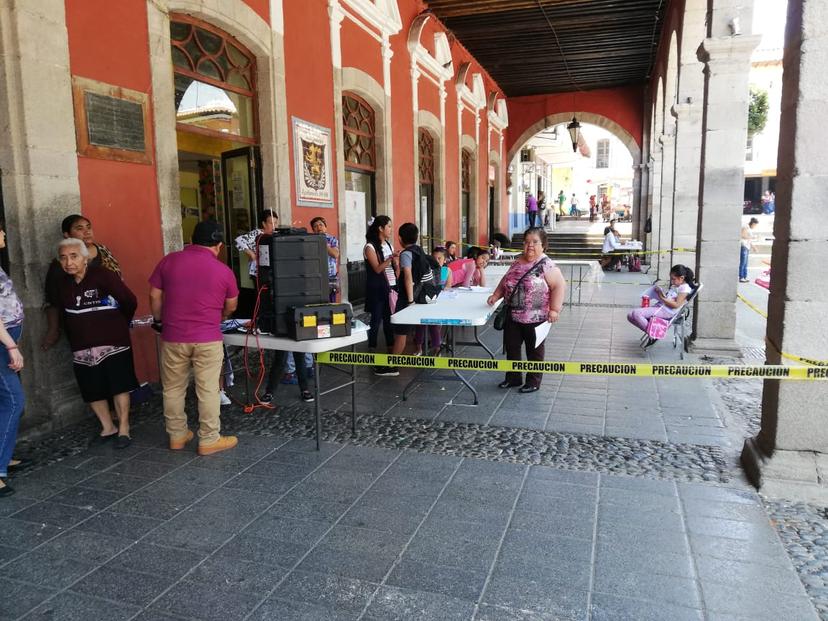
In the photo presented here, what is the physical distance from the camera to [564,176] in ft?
159

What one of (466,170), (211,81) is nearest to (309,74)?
(211,81)

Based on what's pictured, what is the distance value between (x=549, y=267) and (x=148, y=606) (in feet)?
12.3

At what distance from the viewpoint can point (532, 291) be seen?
5129mm

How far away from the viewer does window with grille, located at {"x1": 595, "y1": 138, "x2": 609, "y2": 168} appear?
158ft

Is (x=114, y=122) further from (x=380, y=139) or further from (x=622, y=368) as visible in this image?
(x=380, y=139)

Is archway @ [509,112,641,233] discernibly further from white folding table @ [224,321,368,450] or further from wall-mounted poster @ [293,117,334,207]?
white folding table @ [224,321,368,450]

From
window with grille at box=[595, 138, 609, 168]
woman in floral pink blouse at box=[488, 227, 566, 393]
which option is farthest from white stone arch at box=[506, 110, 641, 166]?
window with grille at box=[595, 138, 609, 168]

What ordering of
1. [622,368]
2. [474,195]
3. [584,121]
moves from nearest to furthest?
[622,368]
[474,195]
[584,121]

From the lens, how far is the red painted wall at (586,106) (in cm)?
1972

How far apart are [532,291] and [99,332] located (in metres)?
3.22

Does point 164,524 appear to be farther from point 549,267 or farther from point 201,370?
point 549,267

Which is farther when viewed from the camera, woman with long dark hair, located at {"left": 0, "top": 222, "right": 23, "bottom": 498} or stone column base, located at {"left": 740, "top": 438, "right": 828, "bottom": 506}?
woman with long dark hair, located at {"left": 0, "top": 222, "right": 23, "bottom": 498}

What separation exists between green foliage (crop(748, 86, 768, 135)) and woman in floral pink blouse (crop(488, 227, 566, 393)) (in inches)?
1263

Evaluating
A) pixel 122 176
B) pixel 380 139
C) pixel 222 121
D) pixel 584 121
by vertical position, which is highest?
pixel 584 121
